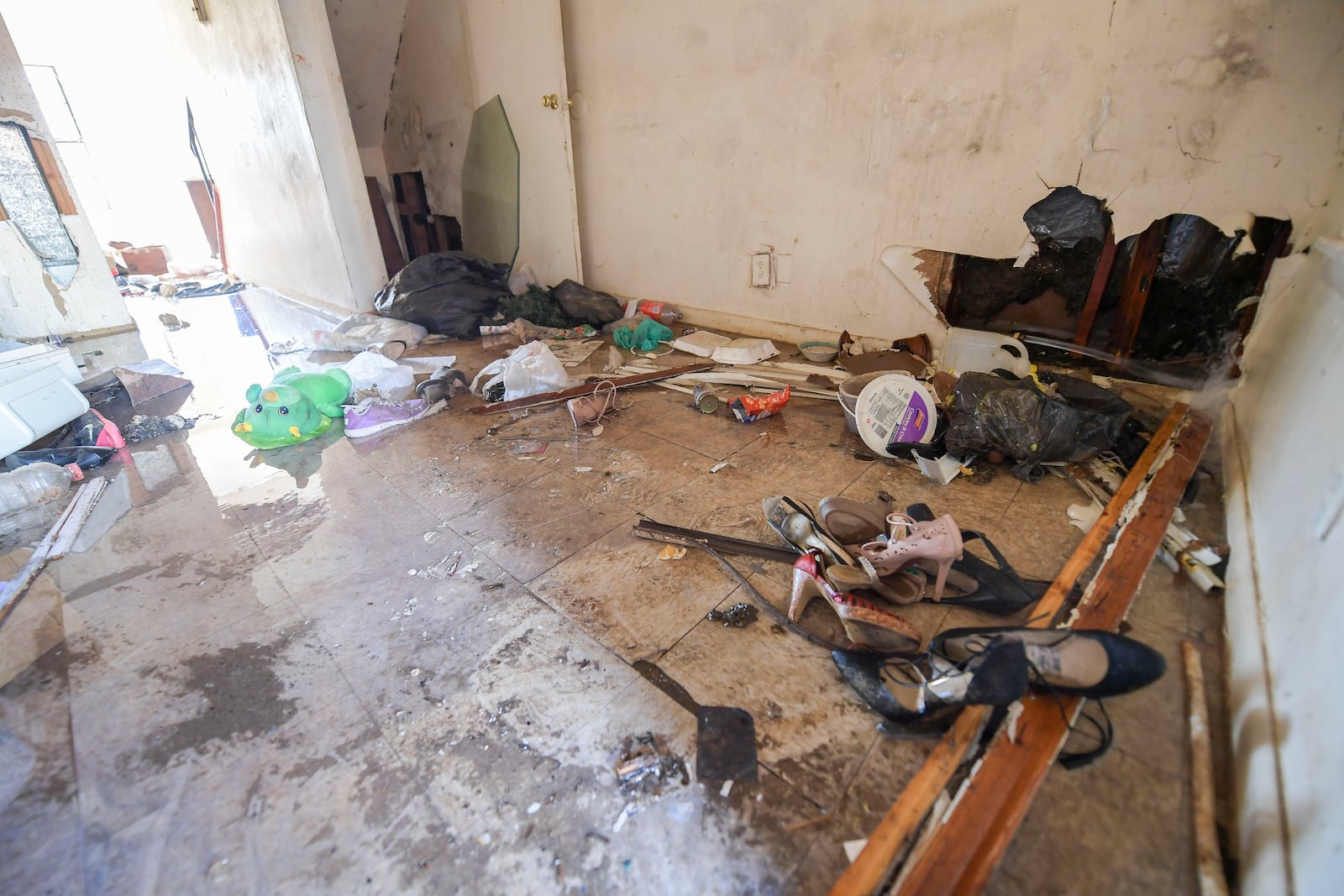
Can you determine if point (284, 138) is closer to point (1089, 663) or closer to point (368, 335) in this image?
point (368, 335)

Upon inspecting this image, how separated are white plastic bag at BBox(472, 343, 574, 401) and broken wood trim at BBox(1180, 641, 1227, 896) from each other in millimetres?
2688

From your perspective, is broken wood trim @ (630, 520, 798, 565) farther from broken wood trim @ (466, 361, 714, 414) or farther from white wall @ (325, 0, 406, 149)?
white wall @ (325, 0, 406, 149)

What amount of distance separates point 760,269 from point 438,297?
2.41 m

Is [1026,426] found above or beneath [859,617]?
above

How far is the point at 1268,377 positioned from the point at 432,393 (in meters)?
3.63

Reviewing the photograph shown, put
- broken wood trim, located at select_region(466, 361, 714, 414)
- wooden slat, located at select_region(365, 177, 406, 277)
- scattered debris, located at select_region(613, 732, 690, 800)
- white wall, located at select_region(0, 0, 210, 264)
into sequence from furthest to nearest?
white wall, located at select_region(0, 0, 210, 264), wooden slat, located at select_region(365, 177, 406, 277), broken wood trim, located at select_region(466, 361, 714, 414), scattered debris, located at select_region(613, 732, 690, 800)

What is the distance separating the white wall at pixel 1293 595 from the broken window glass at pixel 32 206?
5905mm

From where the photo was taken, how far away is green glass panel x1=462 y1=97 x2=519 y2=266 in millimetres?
4637

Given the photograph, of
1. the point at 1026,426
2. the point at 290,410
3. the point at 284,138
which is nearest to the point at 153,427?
the point at 290,410

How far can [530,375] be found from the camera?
9.75 feet

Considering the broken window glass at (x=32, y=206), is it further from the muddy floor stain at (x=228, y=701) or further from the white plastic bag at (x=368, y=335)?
the muddy floor stain at (x=228, y=701)

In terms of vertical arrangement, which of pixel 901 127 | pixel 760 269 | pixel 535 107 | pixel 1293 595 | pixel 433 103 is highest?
pixel 433 103

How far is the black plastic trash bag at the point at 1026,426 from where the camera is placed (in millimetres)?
2045

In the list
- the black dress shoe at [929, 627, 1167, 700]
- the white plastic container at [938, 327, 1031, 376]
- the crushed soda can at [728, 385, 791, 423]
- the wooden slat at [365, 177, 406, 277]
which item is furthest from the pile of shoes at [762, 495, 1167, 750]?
the wooden slat at [365, 177, 406, 277]
